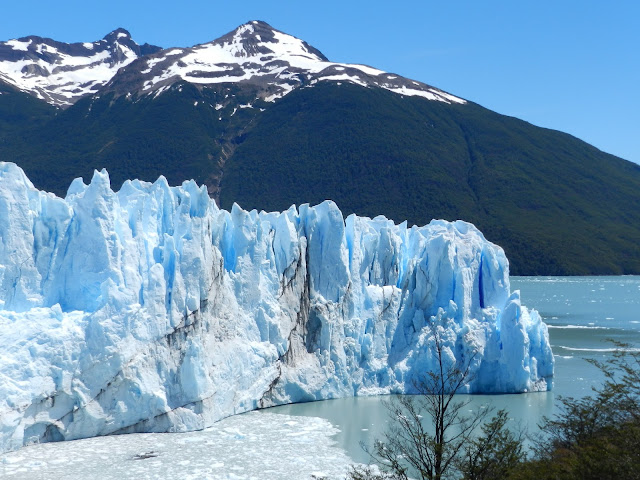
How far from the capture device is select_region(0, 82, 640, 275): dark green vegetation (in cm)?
10200

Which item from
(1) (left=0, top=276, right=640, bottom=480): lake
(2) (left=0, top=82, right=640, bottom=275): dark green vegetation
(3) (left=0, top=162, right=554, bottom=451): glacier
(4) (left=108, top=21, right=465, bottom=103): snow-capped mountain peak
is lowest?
(1) (left=0, top=276, right=640, bottom=480): lake

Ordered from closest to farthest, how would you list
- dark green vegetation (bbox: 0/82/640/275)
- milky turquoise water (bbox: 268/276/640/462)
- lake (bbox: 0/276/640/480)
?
lake (bbox: 0/276/640/480) < milky turquoise water (bbox: 268/276/640/462) < dark green vegetation (bbox: 0/82/640/275)

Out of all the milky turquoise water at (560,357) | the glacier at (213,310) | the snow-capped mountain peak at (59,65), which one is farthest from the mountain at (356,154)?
the glacier at (213,310)

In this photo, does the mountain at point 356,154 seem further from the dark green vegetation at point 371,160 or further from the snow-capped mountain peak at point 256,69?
the snow-capped mountain peak at point 256,69

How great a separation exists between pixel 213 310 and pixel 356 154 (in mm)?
97938

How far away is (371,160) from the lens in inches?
4451

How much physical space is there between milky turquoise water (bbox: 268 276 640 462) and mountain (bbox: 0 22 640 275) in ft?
92.7

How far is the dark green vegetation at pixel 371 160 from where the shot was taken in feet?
335

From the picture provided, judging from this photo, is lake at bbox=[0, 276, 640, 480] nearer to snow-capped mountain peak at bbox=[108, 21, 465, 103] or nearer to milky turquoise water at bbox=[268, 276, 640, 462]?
milky turquoise water at bbox=[268, 276, 640, 462]

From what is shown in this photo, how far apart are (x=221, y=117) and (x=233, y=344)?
121 m

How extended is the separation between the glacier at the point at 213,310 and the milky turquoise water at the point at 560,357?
2.82ft

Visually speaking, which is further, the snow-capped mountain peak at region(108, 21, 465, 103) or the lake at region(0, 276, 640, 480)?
the snow-capped mountain peak at region(108, 21, 465, 103)

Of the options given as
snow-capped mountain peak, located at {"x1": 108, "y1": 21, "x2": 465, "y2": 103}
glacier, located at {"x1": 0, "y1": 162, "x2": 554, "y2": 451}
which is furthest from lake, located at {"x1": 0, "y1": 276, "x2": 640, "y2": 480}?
snow-capped mountain peak, located at {"x1": 108, "y1": 21, "x2": 465, "y2": 103}

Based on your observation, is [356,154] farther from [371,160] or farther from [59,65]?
[59,65]
